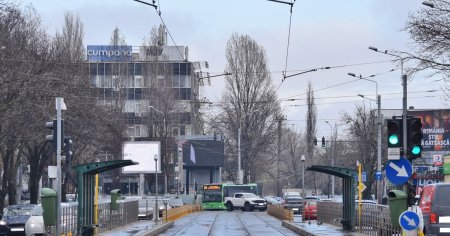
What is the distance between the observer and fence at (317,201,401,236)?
25.0m

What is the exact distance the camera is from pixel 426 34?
90.6ft

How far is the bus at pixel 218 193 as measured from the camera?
78688mm

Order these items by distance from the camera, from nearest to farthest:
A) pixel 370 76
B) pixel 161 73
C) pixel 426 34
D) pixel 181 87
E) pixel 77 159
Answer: pixel 426 34
pixel 370 76
pixel 77 159
pixel 161 73
pixel 181 87

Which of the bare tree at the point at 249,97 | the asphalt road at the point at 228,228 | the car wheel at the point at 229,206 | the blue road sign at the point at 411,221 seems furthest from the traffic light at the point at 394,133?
the bare tree at the point at 249,97

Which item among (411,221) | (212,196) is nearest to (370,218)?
(411,221)

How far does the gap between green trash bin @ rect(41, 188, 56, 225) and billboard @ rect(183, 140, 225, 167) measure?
67438mm

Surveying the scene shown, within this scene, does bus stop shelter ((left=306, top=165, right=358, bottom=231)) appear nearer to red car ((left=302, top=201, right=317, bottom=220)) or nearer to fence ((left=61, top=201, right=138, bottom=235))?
fence ((left=61, top=201, right=138, bottom=235))

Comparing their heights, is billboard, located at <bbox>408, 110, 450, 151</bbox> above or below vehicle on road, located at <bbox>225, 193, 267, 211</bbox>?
above

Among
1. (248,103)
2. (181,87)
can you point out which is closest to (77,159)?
(248,103)

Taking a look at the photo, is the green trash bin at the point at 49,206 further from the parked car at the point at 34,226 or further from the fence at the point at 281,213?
the fence at the point at 281,213

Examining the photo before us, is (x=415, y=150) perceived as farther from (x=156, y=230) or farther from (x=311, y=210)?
(x=311, y=210)

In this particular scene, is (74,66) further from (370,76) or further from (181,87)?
(181,87)

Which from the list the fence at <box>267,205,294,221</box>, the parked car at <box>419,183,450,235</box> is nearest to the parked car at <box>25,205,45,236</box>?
the parked car at <box>419,183,450,235</box>

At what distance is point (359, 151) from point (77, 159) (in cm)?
2617
